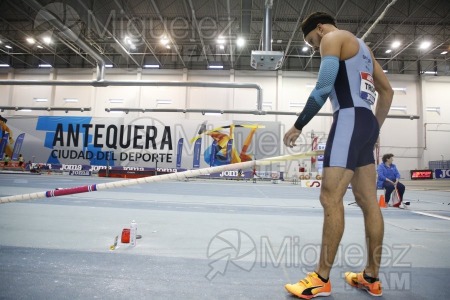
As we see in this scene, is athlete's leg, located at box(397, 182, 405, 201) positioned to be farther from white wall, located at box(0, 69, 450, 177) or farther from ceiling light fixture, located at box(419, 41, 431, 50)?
ceiling light fixture, located at box(419, 41, 431, 50)

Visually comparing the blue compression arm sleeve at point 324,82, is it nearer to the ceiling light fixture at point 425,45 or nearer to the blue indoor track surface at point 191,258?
the blue indoor track surface at point 191,258

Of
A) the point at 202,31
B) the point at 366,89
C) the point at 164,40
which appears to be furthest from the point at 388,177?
the point at 164,40

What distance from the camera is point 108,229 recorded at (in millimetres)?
2930

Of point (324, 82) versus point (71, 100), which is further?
point (71, 100)

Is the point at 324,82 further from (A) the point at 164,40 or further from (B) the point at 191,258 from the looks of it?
(A) the point at 164,40

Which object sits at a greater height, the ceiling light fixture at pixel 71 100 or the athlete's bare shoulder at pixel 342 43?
the ceiling light fixture at pixel 71 100

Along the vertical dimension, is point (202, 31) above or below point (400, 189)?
above

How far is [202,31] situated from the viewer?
1642cm

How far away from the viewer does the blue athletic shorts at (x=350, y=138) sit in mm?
1523

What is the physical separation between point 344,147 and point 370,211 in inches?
18.2

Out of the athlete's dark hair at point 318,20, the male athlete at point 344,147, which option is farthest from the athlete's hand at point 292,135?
the athlete's dark hair at point 318,20

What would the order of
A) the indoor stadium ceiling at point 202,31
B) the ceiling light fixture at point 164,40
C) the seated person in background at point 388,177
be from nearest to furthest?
the seated person in background at point 388,177 < the indoor stadium ceiling at point 202,31 < the ceiling light fixture at point 164,40

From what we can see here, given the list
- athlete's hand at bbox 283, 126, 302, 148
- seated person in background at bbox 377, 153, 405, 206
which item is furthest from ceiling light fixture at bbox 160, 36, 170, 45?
athlete's hand at bbox 283, 126, 302, 148

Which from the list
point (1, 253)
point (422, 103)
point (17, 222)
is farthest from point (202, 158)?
point (422, 103)
